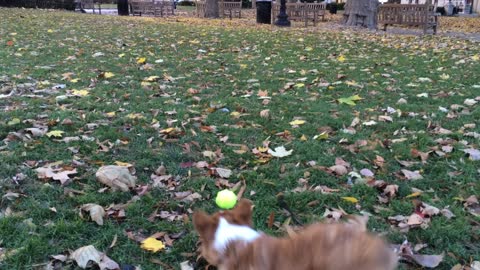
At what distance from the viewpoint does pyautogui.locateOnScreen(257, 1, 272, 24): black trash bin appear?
1984cm

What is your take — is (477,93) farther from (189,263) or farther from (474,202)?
(189,263)

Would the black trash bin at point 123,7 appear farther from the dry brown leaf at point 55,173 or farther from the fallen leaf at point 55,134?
the dry brown leaf at point 55,173

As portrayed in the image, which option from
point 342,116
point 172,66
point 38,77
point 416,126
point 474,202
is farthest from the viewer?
point 172,66

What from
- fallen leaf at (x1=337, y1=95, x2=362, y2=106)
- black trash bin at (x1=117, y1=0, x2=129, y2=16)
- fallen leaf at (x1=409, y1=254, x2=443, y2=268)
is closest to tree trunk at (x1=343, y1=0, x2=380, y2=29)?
fallen leaf at (x1=337, y1=95, x2=362, y2=106)

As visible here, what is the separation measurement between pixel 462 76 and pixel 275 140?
454cm

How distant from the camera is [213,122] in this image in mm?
4934

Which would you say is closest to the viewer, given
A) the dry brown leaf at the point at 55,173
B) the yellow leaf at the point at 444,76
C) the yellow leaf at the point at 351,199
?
the yellow leaf at the point at 351,199

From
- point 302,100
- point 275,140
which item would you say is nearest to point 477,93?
point 302,100

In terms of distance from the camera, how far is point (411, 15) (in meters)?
16.2

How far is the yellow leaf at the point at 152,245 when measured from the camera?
2.71 meters

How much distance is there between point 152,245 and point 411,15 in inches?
620

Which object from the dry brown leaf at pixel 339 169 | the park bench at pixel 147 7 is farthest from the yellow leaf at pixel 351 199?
the park bench at pixel 147 7

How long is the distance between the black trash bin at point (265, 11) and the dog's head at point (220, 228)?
727 inches

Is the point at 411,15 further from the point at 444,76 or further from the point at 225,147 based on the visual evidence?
the point at 225,147
